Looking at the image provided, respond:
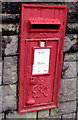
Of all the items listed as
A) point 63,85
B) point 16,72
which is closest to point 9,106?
point 16,72

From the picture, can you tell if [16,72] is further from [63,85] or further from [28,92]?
[63,85]

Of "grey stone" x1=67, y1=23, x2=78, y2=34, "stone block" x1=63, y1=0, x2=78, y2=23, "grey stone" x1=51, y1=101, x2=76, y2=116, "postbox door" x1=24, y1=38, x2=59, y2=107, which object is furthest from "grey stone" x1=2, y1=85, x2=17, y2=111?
"stone block" x1=63, y1=0, x2=78, y2=23

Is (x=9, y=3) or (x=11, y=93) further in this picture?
(x=11, y=93)

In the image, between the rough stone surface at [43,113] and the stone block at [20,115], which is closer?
the stone block at [20,115]

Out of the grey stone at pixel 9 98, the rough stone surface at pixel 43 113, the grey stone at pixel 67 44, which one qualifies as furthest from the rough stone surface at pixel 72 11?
the rough stone surface at pixel 43 113

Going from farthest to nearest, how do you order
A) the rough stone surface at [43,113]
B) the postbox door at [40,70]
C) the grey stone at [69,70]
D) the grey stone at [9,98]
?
the rough stone surface at [43,113], the grey stone at [69,70], the grey stone at [9,98], the postbox door at [40,70]

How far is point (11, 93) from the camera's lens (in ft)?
9.68

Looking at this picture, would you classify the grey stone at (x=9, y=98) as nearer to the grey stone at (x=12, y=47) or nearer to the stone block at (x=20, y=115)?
the stone block at (x=20, y=115)

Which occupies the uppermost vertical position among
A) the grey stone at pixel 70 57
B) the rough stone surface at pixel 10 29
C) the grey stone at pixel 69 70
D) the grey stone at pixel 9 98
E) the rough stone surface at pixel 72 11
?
the rough stone surface at pixel 72 11

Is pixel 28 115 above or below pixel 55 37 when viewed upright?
below

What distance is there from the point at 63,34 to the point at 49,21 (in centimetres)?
27

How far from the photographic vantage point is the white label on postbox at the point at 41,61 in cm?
280

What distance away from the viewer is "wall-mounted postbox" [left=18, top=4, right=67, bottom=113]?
2670 millimetres

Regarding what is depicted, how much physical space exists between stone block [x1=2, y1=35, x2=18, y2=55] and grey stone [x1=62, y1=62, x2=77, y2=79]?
70 centimetres
